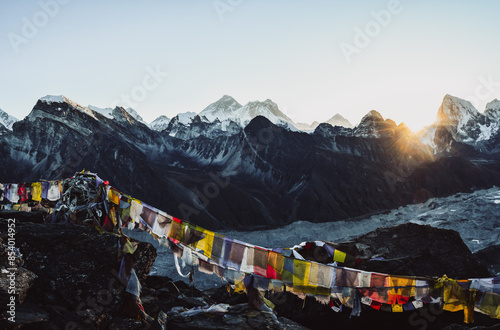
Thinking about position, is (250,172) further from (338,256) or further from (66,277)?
(66,277)

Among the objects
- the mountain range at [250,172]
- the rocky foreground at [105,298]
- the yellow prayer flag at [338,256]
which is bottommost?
the rocky foreground at [105,298]

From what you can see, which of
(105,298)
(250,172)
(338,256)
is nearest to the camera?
(105,298)

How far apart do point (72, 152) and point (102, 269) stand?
116 m

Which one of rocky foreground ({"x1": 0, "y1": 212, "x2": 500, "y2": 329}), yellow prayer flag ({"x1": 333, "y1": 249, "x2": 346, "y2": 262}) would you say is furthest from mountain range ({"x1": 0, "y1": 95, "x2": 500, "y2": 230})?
yellow prayer flag ({"x1": 333, "y1": 249, "x2": 346, "y2": 262})

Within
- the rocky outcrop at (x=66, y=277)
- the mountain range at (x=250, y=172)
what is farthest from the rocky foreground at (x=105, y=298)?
the mountain range at (x=250, y=172)

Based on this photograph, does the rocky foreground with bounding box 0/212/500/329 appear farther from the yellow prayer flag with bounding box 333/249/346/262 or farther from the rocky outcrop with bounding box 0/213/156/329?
the yellow prayer flag with bounding box 333/249/346/262

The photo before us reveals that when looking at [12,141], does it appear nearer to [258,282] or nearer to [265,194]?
[265,194]

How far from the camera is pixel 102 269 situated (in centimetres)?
855

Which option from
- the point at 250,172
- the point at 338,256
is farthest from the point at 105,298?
the point at 250,172

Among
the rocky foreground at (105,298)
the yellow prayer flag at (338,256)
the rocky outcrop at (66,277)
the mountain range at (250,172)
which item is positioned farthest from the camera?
the mountain range at (250,172)

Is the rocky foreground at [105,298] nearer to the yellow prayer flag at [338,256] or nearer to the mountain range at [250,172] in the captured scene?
the yellow prayer flag at [338,256]

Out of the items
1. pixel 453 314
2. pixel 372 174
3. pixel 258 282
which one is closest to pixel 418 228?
pixel 453 314

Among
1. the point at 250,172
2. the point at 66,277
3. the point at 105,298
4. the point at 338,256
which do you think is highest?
the point at 250,172

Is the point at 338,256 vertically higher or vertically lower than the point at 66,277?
higher
